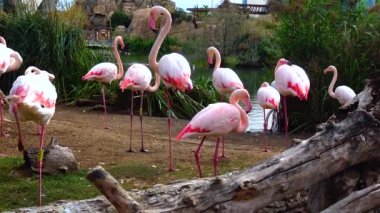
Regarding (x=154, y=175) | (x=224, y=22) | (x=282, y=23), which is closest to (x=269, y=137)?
(x=282, y=23)

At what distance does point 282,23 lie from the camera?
36.4ft

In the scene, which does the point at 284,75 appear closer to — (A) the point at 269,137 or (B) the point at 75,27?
(A) the point at 269,137

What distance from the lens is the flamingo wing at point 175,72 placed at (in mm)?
6754

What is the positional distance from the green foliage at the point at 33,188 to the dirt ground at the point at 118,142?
662mm

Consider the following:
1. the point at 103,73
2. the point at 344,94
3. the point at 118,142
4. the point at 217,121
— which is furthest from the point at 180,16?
the point at 217,121

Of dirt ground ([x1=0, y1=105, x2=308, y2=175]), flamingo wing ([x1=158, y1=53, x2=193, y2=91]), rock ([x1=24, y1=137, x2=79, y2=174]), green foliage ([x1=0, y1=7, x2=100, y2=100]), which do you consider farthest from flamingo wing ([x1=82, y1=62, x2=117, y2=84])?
rock ([x1=24, y1=137, x2=79, y2=174])

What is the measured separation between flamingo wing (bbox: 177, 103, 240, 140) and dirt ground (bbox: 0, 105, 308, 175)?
1200 millimetres

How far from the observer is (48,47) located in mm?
11250

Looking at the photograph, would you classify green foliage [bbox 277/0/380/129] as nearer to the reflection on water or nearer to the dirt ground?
the reflection on water

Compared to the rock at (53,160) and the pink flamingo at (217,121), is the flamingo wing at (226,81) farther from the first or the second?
the rock at (53,160)

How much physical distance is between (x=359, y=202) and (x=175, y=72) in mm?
4198

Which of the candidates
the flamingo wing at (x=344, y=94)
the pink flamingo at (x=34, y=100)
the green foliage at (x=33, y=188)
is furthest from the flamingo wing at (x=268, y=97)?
the pink flamingo at (x=34, y=100)

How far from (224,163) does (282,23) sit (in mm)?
5044

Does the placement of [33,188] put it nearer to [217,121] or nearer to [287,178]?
[217,121]
